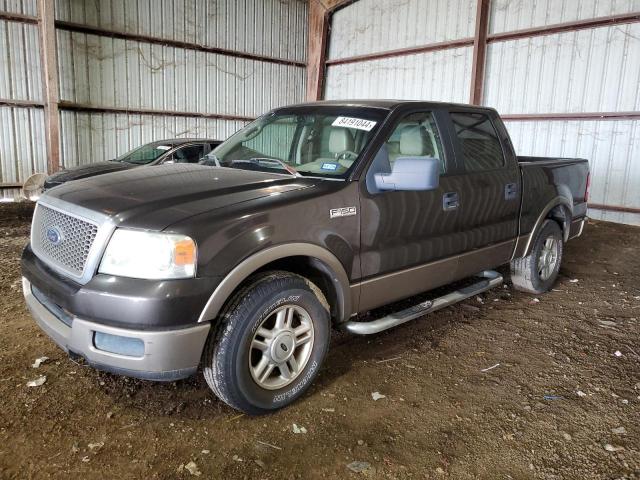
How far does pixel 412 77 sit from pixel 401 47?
83 cm

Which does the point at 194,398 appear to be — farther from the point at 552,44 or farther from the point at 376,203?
the point at 552,44

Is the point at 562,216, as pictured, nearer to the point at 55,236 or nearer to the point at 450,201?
the point at 450,201

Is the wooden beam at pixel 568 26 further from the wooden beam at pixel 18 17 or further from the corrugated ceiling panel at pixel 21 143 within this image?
the corrugated ceiling panel at pixel 21 143

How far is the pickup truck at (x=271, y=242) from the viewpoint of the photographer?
235 cm

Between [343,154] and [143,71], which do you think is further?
[143,71]

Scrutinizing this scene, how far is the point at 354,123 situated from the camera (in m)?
3.44

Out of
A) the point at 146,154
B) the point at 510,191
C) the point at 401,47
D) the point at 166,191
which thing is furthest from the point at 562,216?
the point at 401,47

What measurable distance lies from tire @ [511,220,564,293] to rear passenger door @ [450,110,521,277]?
1.75 feet

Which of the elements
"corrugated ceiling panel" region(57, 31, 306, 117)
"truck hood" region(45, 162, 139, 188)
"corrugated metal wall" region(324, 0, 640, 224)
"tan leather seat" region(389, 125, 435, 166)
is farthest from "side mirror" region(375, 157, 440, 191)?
"corrugated ceiling panel" region(57, 31, 306, 117)

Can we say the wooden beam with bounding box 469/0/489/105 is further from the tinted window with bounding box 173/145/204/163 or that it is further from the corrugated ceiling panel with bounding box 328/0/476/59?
the tinted window with bounding box 173/145/204/163

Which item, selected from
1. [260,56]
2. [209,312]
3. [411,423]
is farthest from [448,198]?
[260,56]

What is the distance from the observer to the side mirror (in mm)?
2979

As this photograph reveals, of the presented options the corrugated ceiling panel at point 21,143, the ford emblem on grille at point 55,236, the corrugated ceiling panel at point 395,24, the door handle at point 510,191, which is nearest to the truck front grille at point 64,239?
the ford emblem on grille at point 55,236

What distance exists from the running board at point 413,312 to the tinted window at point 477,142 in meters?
0.96
